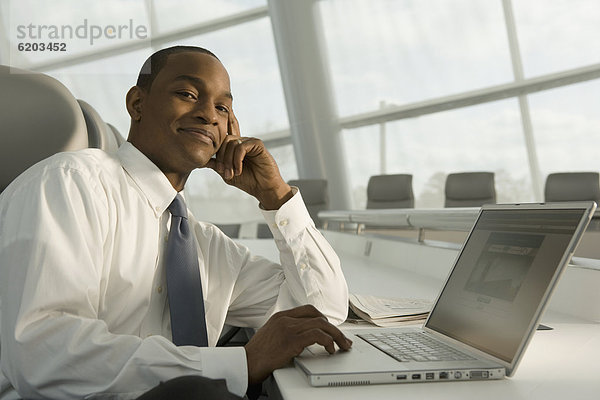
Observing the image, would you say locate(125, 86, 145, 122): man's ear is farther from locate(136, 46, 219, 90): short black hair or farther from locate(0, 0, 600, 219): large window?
locate(0, 0, 600, 219): large window

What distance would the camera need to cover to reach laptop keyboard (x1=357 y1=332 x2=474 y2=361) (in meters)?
0.97

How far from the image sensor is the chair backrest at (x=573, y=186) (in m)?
5.35

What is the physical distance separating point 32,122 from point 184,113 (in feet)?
1.47

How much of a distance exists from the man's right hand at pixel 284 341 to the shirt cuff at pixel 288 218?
1.48 ft

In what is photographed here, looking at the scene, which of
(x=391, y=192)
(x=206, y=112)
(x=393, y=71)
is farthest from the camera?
(x=393, y=71)

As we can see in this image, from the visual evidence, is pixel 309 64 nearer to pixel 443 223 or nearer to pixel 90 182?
pixel 443 223

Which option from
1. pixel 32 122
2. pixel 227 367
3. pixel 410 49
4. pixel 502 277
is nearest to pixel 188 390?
pixel 227 367

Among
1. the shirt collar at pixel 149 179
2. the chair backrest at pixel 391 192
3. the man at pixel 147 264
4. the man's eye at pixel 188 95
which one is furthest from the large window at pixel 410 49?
the shirt collar at pixel 149 179

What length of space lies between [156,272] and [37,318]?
13.7 inches

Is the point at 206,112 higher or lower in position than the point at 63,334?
higher

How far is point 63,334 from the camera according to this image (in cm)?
94

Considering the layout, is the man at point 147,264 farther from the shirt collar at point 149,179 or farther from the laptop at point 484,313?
the laptop at point 484,313

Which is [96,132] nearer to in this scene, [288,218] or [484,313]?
[288,218]

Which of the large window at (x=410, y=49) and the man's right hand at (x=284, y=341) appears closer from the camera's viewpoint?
the man's right hand at (x=284, y=341)
